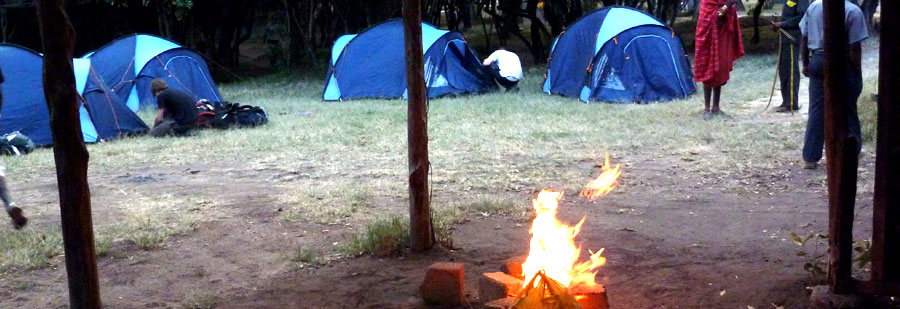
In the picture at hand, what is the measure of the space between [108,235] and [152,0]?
52.4ft

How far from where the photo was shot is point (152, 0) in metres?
20.4

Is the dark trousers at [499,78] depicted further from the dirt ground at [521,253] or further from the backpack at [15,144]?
the dirt ground at [521,253]

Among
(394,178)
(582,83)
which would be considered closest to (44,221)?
(394,178)

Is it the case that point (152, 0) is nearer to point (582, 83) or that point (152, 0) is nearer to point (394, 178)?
point (582, 83)

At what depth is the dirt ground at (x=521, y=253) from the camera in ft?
14.3

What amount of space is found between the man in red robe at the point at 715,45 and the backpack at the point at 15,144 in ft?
26.5

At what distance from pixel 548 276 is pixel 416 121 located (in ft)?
4.65

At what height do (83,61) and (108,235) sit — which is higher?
(83,61)

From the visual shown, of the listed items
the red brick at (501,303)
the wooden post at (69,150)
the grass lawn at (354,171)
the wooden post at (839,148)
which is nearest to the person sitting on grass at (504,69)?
the grass lawn at (354,171)

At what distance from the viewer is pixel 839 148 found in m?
3.54

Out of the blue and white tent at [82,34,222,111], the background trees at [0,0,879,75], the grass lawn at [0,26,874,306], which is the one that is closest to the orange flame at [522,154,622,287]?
the grass lawn at [0,26,874,306]

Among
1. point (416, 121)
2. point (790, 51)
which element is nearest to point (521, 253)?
point (416, 121)

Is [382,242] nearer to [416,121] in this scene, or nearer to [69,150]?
[416,121]

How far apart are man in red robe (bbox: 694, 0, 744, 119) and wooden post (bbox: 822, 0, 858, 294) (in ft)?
23.5
